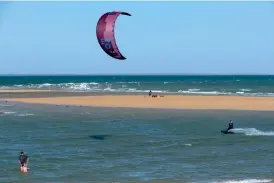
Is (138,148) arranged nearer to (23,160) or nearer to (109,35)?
(23,160)

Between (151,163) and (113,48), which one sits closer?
(113,48)

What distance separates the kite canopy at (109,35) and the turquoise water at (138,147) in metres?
4.31

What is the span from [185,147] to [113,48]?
781cm

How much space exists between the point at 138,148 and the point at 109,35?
7300mm

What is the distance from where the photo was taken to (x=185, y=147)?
2680cm

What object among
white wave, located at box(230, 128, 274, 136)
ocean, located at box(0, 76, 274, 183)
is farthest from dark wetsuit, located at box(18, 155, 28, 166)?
white wave, located at box(230, 128, 274, 136)

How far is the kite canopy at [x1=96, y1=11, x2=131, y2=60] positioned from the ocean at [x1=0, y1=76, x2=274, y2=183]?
432 centimetres

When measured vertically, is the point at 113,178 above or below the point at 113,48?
below

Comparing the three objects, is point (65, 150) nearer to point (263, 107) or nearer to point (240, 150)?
point (240, 150)

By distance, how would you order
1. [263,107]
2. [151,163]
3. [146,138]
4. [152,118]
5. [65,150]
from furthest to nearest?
[263,107], [152,118], [146,138], [65,150], [151,163]

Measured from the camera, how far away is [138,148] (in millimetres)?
26547

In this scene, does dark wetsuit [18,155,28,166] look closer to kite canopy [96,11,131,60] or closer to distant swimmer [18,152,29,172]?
distant swimmer [18,152,29,172]

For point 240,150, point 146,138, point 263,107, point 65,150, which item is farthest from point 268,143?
point 263,107

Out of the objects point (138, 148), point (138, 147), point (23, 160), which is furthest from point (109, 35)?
point (138, 147)
